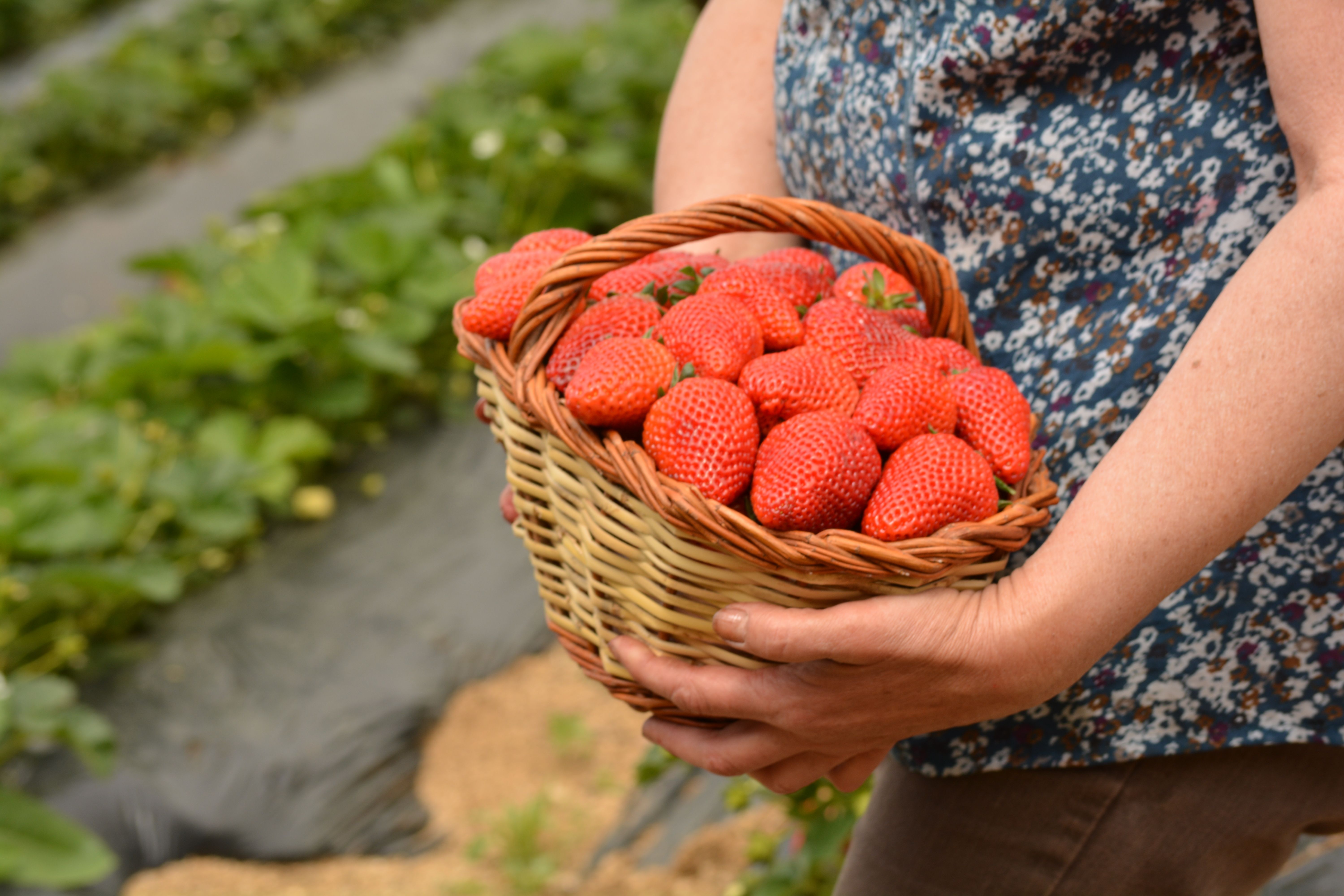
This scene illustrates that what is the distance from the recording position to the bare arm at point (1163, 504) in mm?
806

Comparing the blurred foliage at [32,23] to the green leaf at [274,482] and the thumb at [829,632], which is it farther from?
the thumb at [829,632]

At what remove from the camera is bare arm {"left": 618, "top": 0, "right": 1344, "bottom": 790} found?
81 cm

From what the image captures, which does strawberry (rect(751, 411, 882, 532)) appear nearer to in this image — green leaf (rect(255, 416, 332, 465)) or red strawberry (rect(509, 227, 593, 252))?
red strawberry (rect(509, 227, 593, 252))

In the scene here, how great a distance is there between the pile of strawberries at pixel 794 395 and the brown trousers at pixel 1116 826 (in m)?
0.42

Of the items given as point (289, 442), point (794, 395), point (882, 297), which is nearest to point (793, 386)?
point (794, 395)

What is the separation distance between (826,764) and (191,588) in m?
2.22

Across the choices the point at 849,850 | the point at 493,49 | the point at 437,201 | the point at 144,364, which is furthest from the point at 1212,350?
the point at 493,49

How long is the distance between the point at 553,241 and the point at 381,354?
6.72ft

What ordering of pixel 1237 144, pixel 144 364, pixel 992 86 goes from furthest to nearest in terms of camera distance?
pixel 144 364 → pixel 992 86 → pixel 1237 144

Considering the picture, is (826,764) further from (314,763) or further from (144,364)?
(144,364)

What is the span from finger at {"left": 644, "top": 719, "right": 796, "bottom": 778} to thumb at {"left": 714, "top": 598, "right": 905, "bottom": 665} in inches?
5.7

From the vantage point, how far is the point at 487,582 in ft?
9.14

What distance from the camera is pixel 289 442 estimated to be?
297 centimetres

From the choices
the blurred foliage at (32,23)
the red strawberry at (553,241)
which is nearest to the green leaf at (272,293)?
the red strawberry at (553,241)
